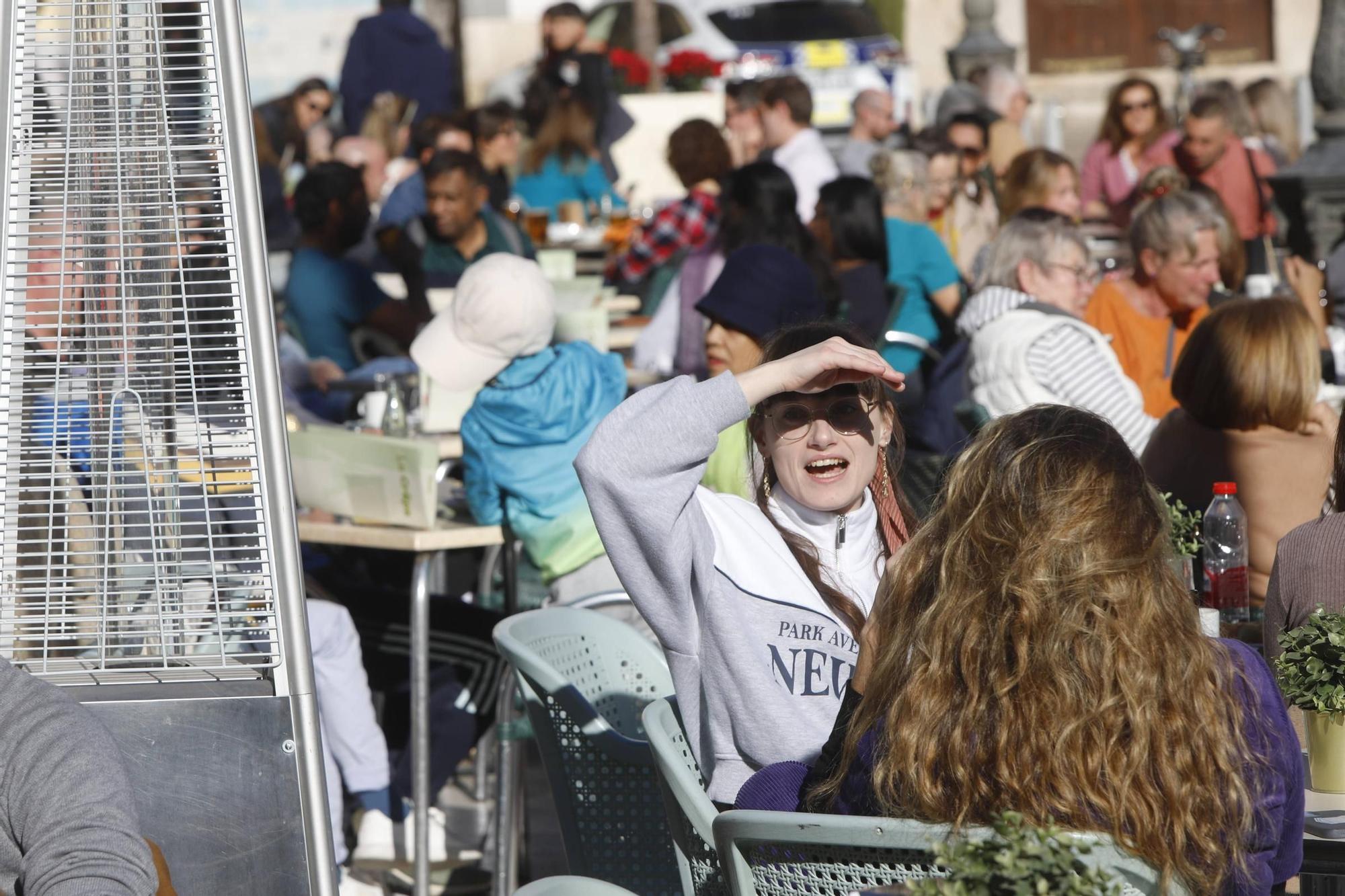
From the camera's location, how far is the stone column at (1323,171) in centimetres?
856

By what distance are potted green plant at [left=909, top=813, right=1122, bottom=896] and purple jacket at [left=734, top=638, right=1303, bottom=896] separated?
0.30m

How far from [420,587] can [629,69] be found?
11.1m

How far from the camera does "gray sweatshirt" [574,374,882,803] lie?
2.47 meters

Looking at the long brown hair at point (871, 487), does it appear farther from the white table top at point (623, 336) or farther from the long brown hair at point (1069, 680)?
the white table top at point (623, 336)

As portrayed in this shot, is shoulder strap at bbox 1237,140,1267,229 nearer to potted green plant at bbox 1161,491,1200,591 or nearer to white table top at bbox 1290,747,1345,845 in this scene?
potted green plant at bbox 1161,491,1200,591

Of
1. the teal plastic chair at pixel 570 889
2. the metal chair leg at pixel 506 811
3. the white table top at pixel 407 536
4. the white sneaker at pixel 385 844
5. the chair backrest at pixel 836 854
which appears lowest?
the white sneaker at pixel 385 844

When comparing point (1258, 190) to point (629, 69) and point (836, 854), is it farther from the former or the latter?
point (836, 854)

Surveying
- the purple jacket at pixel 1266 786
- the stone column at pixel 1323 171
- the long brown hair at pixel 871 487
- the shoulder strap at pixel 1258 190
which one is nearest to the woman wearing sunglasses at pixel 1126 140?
the shoulder strap at pixel 1258 190

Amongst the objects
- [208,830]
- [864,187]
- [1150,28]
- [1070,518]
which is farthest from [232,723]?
[1150,28]

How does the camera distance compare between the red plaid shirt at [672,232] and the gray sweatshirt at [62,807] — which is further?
the red plaid shirt at [672,232]

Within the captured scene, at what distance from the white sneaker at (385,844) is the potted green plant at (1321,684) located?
242 centimetres

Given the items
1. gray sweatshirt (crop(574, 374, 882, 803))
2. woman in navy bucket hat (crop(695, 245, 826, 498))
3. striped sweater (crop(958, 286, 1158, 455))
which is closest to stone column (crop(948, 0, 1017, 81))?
striped sweater (crop(958, 286, 1158, 455))

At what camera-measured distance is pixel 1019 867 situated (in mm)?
1633

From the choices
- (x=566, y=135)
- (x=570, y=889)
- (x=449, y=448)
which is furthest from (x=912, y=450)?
(x=566, y=135)
